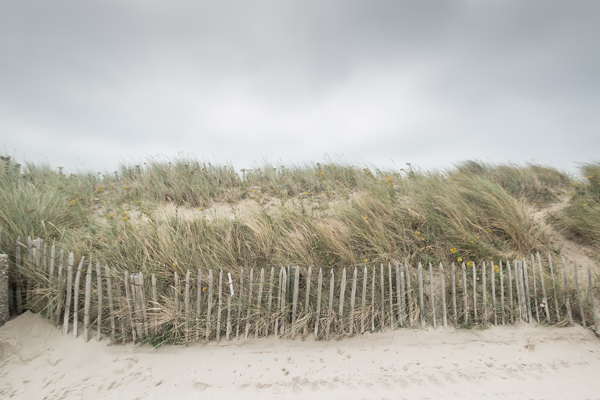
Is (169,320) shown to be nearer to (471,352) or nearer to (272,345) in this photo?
(272,345)

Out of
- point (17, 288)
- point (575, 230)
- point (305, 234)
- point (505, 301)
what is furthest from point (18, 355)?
point (575, 230)

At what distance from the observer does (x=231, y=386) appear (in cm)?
355

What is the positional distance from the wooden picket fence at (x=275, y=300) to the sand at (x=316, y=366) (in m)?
0.19

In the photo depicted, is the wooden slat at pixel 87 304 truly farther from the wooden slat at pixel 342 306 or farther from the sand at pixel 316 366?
the wooden slat at pixel 342 306

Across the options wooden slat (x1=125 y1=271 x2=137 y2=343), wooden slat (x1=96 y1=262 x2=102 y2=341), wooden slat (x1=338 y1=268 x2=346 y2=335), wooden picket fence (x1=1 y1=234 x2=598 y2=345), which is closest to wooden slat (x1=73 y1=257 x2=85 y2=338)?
wooden picket fence (x1=1 y1=234 x2=598 y2=345)

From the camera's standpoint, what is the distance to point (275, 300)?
4.43 meters

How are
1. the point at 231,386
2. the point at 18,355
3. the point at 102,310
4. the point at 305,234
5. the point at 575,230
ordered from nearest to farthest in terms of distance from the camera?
the point at 231,386 → the point at 18,355 → the point at 102,310 → the point at 305,234 → the point at 575,230

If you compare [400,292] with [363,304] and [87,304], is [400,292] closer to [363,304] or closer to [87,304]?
[363,304]

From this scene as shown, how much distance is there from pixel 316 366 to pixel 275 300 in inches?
43.5

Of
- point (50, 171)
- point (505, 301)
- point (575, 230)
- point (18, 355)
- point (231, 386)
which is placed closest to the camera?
point (231, 386)

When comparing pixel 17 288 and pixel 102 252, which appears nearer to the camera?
pixel 17 288

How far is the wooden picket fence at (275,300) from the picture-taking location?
4199 millimetres

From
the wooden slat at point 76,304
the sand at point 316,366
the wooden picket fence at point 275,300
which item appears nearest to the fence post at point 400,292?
the wooden picket fence at point 275,300

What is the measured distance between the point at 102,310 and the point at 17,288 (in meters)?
1.48
